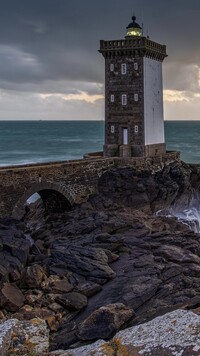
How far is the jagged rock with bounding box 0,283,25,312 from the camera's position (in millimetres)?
10789

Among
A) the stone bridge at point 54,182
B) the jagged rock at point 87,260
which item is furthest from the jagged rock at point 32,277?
the stone bridge at point 54,182

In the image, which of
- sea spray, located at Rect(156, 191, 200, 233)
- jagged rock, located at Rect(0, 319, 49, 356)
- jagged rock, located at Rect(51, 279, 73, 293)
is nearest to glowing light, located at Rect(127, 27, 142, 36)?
sea spray, located at Rect(156, 191, 200, 233)

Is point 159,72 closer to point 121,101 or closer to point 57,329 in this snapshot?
point 121,101

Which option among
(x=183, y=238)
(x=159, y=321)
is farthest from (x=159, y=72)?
(x=159, y=321)

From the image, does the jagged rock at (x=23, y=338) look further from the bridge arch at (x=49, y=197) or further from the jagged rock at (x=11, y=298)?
the bridge arch at (x=49, y=197)

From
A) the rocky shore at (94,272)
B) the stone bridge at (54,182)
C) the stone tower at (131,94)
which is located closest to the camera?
the rocky shore at (94,272)

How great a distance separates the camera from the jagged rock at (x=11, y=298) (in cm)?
1079

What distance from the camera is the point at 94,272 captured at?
12508 mm

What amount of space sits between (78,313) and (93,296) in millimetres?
1057

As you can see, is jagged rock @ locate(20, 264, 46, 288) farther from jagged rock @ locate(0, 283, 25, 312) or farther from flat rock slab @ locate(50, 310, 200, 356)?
flat rock slab @ locate(50, 310, 200, 356)

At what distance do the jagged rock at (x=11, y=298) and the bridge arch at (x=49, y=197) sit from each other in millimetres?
6732

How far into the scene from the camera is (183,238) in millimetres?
15438

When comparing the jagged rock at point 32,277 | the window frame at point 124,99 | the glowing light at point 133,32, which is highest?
the glowing light at point 133,32

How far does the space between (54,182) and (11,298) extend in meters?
9.14
